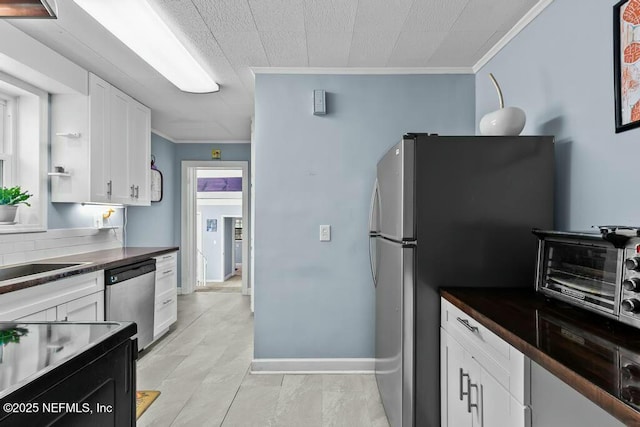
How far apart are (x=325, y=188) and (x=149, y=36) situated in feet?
5.08

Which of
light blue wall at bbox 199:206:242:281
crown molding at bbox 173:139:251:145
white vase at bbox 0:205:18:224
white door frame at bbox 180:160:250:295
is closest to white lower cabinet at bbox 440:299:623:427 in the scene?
white vase at bbox 0:205:18:224

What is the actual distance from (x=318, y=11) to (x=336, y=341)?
228 cm

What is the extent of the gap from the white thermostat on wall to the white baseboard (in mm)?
1937

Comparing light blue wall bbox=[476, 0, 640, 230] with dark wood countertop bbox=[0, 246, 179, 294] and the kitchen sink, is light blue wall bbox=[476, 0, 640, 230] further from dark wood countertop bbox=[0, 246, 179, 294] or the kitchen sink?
the kitchen sink

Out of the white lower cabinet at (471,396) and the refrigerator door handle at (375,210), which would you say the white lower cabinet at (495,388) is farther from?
the refrigerator door handle at (375,210)

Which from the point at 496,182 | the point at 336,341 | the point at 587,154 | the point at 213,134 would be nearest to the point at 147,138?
the point at 213,134

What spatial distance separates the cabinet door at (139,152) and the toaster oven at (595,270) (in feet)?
11.5

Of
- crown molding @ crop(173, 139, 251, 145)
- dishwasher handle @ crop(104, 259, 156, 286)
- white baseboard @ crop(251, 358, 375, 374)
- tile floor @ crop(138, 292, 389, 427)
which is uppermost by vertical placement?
crown molding @ crop(173, 139, 251, 145)

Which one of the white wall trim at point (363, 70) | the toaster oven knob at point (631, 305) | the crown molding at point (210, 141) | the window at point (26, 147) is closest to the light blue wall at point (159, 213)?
the crown molding at point (210, 141)

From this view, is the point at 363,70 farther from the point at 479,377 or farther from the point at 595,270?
the point at 479,377

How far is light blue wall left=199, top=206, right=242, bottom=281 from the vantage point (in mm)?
7977

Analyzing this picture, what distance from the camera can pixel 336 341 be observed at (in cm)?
277

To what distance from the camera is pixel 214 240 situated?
8.27 meters

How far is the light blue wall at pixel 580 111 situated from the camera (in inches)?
57.4
